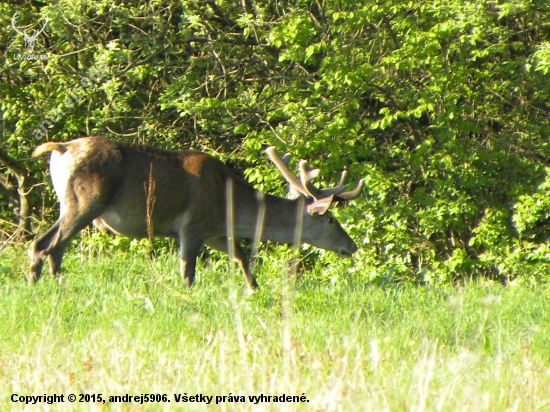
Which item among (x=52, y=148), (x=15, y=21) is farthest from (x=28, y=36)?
(x=52, y=148)

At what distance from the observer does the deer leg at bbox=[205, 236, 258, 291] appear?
28.3 feet

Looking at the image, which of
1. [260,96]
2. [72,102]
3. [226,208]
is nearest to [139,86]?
[72,102]

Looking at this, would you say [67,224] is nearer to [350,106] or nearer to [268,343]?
[268,343]

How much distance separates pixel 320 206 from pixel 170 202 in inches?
65.8

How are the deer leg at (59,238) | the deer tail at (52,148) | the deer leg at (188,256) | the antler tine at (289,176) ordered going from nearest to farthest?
the deer leg at (59,238) < the deer tail at (52,148) < the deer leg at (188,256) < the antler tine at (289,176)

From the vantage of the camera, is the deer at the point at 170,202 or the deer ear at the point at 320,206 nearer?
the deer at the point at 170,202

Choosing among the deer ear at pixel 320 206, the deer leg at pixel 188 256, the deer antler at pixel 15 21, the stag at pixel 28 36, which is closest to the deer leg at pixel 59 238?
the deer leg at pixel 188 256

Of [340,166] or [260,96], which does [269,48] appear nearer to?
[260,96]

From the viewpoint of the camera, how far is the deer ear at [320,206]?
9789 millimetres

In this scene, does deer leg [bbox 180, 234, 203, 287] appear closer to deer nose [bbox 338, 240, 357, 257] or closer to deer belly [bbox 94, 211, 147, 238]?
deer belly [bbox 94, 211, 147, 238]

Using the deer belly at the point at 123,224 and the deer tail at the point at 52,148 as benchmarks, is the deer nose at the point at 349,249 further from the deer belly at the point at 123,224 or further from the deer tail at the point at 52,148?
the deer tail at the point at 52,148

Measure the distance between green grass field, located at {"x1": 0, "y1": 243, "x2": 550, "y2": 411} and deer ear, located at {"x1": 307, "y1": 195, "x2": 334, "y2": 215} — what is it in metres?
1.11

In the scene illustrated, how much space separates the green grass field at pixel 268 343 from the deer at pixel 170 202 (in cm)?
34

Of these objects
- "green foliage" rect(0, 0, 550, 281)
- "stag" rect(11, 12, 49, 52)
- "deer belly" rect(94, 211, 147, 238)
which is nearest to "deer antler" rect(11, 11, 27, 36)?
"stag" rect(11, 12, 49, 52)
